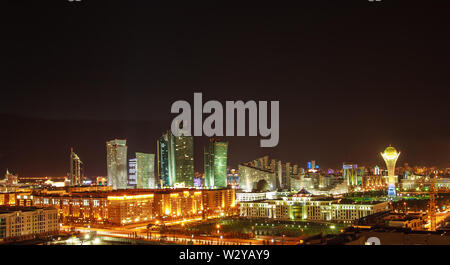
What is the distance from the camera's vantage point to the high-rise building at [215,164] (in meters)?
35.2

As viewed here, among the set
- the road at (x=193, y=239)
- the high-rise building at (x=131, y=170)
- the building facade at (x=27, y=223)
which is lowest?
the road at (x=193, y=239)

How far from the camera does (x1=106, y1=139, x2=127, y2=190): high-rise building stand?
36.0 metres

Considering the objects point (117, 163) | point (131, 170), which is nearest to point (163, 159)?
point (117, 163)

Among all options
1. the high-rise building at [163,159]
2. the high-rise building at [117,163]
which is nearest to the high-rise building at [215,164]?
the high-rise building at [163,159]

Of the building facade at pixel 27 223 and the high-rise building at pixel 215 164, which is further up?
the high-rise building at pixel 215 164

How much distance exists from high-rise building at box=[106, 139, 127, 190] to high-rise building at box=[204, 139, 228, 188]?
7035 mm

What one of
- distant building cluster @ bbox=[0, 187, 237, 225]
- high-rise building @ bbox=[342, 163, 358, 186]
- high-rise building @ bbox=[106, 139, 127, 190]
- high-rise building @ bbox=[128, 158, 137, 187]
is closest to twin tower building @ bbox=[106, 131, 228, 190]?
high-rise building @ bbox=[106, 139, 127, 190]

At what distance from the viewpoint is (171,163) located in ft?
112

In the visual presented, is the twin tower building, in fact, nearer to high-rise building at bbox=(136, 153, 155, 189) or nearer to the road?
high-rise building at bbox=(136, 153, 155, 189)

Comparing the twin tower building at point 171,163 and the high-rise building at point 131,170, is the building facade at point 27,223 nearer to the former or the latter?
the twin tower building at point 171,163

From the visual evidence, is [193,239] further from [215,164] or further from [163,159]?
[163,159]
